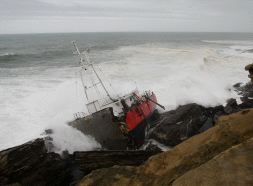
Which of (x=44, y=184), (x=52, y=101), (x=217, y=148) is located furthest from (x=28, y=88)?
(x=217, y=148)

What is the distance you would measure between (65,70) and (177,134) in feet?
83.0

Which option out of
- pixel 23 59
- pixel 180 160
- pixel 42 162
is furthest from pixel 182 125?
pixel 23 59

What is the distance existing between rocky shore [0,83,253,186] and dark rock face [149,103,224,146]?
4400 millimetres

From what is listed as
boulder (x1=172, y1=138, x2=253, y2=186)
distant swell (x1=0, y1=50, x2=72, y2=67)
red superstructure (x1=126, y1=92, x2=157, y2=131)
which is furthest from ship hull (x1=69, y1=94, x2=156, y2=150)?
distant swell (x1=0, y1=50, x2=72, y2=67)

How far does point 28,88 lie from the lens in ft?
87.9

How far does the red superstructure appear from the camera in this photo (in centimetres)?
1510

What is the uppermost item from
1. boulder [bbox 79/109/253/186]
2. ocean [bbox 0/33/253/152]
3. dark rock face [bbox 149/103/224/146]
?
boulder [bbox 79/109/253/186]

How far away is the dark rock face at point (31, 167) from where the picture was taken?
8844 millimetres

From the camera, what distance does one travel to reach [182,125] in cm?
1434

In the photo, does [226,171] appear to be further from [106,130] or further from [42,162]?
[106,130]

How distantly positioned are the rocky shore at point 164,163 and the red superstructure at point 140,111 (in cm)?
467

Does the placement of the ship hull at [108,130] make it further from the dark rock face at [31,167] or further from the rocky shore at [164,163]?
the dark rock face at [31,167]

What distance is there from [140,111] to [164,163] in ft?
35.1

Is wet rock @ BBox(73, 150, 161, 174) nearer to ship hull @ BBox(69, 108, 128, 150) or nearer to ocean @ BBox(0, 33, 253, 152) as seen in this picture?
ocean @ BBox(0, 33, 253, 152)
